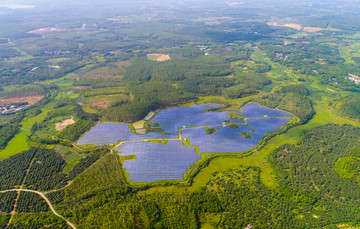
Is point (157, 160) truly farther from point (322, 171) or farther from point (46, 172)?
point (322, 171)

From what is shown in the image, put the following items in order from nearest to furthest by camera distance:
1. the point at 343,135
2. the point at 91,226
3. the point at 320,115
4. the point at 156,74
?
the point at 91,226
the point at 343,135
the point at 320,115
the point at 156,74

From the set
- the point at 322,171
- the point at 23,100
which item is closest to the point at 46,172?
the point at 23,100

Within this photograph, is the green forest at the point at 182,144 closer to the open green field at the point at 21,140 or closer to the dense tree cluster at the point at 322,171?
the dense tree cluster at the point at 322,171

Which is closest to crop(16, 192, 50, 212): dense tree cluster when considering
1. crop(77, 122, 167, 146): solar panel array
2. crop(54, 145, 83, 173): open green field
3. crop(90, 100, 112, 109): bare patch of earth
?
crop(54, 145, 83, 173): open green field

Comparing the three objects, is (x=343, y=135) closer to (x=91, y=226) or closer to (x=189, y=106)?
(x=189, y=106)

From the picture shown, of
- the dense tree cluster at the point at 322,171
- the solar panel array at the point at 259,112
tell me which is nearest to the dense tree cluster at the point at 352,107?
the dense tree cluster at the point at 322,171

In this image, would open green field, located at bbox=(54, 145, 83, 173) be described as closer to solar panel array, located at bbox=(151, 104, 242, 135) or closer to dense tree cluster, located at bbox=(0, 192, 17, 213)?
dense tree cluster, located at bbox=(0, 192, 17, 213)

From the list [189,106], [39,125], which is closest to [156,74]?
[189,106]
